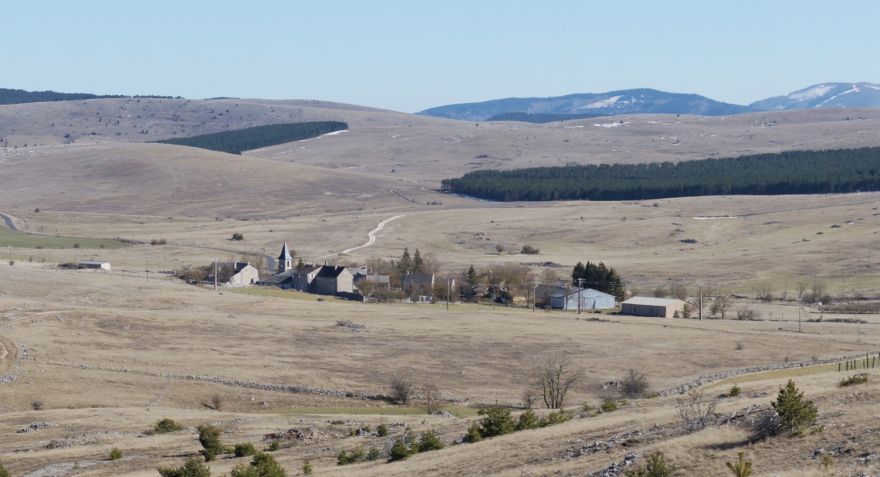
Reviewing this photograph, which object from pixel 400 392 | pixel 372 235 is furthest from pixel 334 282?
pixel 400 392

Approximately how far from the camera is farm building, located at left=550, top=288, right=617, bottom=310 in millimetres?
87250

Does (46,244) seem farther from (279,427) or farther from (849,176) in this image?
(849,176)

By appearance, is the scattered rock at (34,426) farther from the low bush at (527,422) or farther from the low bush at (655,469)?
the low bush at (655,469)

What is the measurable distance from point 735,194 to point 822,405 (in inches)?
6157

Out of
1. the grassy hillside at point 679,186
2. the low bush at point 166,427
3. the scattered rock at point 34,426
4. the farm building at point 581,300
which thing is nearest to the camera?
the low bush at point 166,427

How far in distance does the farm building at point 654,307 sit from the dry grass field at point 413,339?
3.92 metres

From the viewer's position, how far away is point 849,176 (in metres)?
179

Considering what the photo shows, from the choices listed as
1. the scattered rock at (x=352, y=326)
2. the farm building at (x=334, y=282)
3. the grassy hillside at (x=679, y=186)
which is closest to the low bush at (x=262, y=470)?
the scattered rock at (x=352, y=326)

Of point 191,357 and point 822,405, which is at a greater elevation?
point 822,405

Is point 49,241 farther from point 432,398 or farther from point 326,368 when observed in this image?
point 432,398

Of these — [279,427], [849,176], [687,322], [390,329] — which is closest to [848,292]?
[687,322]

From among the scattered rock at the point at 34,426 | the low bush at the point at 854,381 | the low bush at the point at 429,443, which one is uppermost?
the low bush at the point at 854,381

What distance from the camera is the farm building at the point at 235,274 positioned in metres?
95.1

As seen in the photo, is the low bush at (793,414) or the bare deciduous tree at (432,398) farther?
the bare deciduous tree at (432,398)
